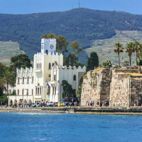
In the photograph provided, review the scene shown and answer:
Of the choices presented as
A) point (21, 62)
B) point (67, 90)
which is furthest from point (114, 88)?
point (21, 62)

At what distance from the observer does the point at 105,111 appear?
410 ft

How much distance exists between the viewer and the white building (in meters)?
158

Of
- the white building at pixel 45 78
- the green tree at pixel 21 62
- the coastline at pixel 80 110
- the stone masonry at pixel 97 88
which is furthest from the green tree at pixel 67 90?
the green tree at pixel 21 62

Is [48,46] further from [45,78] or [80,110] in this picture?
[80,110]

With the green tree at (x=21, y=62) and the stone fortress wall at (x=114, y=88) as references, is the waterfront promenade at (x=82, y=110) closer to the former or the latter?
the stone fortress wall at (x=114, y=88)

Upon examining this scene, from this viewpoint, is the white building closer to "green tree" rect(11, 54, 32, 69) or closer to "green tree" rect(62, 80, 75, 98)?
"green tree" rect(62, 80, 75, 98)

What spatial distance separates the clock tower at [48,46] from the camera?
16500cm

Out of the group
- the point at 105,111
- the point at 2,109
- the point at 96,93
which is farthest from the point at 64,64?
the point at 105,111

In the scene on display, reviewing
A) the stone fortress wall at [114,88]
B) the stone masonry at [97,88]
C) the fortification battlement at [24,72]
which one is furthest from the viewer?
the fortification battlement at [24,72]

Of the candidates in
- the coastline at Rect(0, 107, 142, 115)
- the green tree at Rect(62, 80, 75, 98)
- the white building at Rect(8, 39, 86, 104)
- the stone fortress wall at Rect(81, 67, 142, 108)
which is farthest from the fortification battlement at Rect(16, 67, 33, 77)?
the stone fortress wall at Rect(81, 67, 142, 108)

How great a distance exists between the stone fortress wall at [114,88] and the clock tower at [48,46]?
76.4ft

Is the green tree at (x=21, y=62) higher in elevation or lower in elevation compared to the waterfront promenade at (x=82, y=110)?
higher

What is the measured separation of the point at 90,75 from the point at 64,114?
1494 centimetres

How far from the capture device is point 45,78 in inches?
6358
